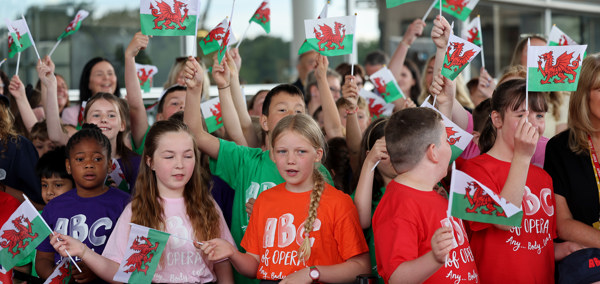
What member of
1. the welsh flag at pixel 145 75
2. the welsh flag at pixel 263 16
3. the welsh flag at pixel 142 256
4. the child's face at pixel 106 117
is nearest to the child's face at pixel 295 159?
the welsh flag at pixel 142 256

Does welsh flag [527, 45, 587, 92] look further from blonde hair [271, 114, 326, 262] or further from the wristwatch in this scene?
the wristwatch

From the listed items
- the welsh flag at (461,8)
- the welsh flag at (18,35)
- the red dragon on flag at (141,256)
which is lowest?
the red dragon on flag at (141,256)

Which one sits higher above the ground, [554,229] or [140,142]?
[140,142]

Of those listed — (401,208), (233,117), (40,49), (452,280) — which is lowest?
(452,280)

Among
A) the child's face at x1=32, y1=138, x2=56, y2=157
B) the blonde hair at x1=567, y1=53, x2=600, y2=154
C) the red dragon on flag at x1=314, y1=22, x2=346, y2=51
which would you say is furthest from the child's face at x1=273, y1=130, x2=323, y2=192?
the child's face at x1=32, y1=138, x2=56, y2=157

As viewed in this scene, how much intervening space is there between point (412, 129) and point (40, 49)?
5767mm

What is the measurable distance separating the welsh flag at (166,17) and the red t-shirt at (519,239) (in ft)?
5.44

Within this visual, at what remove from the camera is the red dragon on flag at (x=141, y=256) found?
2965 mm

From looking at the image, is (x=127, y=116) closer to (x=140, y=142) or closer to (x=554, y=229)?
(x=140, y=142)

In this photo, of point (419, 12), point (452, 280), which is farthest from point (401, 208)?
point (419, 12)

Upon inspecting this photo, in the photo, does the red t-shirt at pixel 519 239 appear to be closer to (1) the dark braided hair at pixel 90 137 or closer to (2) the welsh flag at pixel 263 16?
(1) the dark braided hair at pixel 90 137

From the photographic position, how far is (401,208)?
2.64 meters

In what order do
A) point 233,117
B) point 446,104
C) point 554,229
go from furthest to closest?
point 233,117, point 446,104, point 554,229

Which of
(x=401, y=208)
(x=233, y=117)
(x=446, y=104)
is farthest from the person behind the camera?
(x=233, y=117)
